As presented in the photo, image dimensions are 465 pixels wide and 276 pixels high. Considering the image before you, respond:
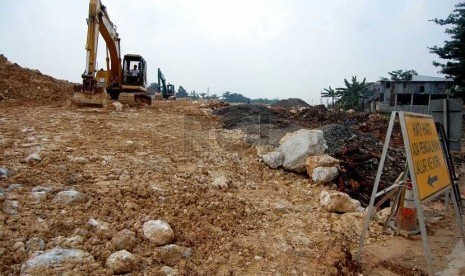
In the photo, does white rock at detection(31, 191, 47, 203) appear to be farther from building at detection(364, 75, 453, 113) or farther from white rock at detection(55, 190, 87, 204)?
building at detection(364, 75, 453, 113)

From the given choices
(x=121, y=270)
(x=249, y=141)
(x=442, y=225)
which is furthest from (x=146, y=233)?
(x=249, y=141)

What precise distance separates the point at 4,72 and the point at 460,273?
1552 centimetres

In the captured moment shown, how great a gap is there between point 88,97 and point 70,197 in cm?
672

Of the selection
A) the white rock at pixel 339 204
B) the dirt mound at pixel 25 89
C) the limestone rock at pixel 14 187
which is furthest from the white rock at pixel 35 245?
the dirt mound at pixel 25 89

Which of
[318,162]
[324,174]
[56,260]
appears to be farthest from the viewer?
[318,162]

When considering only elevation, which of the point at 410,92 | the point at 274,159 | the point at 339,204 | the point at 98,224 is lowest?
the point at 339,204

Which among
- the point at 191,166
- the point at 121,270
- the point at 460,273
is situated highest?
the point at 191,166

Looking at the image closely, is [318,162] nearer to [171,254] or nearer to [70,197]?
[171,254]

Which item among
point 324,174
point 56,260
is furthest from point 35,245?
point 324,174

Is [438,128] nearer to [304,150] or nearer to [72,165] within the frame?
[304,150]

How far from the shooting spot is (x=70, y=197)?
3221 mm

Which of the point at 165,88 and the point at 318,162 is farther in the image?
the point at 165,88

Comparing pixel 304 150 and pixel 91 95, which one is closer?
pixel 304 150

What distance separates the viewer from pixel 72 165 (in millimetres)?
4250
